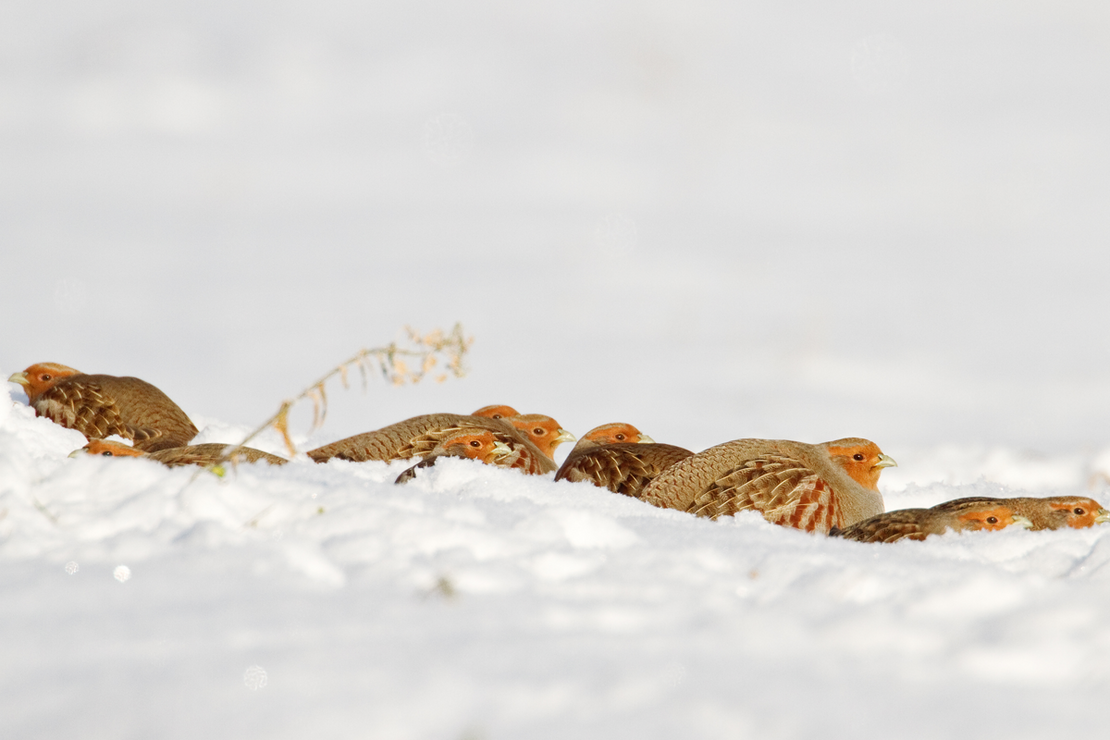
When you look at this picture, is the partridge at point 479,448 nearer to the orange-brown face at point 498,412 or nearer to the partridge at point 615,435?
the partridge at point 615,435

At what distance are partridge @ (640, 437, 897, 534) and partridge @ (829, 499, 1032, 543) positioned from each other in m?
1.04

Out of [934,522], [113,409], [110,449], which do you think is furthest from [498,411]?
[934,522]

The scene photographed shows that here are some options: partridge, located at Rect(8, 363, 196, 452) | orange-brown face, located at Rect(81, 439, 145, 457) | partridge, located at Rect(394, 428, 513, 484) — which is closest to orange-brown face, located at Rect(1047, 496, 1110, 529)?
partridge, located at Rect(394, 428, 513, 484)

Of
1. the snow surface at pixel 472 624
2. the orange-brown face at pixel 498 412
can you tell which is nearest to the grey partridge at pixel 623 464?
the orange-brown face at pixel 498 412

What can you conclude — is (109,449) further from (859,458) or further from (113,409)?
(859,458)

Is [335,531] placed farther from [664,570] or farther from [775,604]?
[775,604]

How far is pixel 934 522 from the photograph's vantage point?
16.2 feet

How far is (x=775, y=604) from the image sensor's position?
2.67 metres

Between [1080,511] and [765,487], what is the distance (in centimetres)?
173

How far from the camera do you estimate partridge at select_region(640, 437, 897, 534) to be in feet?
20.4

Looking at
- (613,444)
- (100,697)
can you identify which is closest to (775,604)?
(100,697)

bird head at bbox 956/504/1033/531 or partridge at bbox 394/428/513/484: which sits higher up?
partridge at bbox 394/428/513/484

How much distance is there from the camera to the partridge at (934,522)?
4.88 metres

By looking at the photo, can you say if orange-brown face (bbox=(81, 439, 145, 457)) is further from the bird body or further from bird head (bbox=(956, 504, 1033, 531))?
bird head (bbox=(956, 504, 1033, 531))
